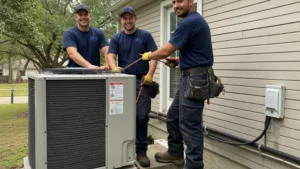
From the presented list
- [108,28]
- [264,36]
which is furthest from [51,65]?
[264,36]

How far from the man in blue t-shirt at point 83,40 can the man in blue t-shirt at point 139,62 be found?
227 millimetres

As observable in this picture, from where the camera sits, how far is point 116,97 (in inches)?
90.1

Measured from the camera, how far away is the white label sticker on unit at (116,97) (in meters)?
2.27

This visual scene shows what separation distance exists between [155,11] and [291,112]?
367 centimetres

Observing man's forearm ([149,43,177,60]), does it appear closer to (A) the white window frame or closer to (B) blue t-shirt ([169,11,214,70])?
(B) blue t-shirt ([169,11,214,70])

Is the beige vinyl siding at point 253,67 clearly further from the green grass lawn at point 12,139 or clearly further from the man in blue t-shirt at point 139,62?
the green grass lawn at point 12,139

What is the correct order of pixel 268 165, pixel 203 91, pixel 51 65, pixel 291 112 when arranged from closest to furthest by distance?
pixel 203 91, pixel 291 112, pixel 268 165, pixel 51 65

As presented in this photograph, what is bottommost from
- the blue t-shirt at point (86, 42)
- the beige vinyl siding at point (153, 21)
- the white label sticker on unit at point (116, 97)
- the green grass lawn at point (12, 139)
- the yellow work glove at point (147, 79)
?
the green grass lawn at point (12, 139)

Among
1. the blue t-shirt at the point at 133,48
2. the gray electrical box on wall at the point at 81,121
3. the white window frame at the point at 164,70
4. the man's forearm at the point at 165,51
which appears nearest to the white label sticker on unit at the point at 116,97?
the gray electrical box on wall at the point at 81,121

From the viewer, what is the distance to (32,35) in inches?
316

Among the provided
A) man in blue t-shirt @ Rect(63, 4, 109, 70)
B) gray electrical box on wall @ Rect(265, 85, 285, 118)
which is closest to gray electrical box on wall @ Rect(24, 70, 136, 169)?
man in blue t-shirt @ Rect(63, 4, 109, 70)

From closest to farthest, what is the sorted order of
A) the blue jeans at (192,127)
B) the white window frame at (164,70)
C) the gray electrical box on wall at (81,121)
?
the gray electrical box on wall at (81,121), the blue jeans at (192,127), the white window frame at (164,70)

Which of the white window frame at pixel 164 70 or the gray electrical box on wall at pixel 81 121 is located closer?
the gray electrical box on wall at pixel 81 121

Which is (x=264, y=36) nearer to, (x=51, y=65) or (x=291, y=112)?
(x=291, y=112)
